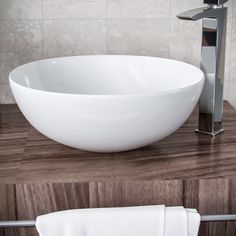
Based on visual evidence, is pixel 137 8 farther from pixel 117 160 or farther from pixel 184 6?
pixel 117 160

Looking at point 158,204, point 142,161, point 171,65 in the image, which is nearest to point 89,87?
point 171,65

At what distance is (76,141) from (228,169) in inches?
11.9

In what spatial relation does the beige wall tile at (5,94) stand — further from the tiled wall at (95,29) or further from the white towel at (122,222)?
the white towel at (122,222)

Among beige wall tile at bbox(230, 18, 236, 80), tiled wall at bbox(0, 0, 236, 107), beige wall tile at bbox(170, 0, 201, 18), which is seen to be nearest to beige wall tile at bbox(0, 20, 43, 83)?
tiled wall at bbox(0, 0, 236, 107)

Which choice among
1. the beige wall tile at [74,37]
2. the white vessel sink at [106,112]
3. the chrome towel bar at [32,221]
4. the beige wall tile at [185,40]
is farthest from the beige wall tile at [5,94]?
the chrome towel bar at [32,221]

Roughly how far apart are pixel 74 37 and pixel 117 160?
0.49 m

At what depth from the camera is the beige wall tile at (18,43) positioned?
4.52ft

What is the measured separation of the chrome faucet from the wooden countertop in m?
0.04

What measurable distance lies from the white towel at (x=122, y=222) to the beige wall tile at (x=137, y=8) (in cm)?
66

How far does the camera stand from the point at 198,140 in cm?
115

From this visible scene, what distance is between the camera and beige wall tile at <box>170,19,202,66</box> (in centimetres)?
140

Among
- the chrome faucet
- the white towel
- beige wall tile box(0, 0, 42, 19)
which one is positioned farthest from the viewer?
beige wall tile box(0, 0, 42, 19)

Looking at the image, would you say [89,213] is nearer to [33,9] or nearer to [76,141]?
[76,141]

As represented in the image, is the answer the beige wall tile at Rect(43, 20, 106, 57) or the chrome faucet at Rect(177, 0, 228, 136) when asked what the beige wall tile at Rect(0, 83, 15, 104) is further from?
the chrome faucet at Rect(177, 0, 228, 136)
